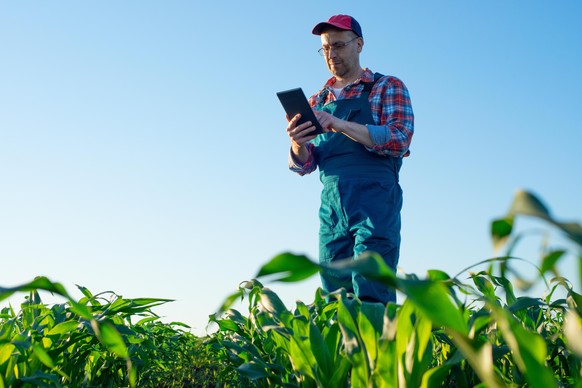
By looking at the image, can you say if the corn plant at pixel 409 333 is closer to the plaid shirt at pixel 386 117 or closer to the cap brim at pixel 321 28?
the plaid shirt at pixel 386 117

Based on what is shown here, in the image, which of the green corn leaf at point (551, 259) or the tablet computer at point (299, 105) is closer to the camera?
the green corn leaf at point (551, 259)

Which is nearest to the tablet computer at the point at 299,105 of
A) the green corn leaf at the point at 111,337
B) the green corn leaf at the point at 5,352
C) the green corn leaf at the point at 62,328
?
the green corn leaf at the point at 62,328

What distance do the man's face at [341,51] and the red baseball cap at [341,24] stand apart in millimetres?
28

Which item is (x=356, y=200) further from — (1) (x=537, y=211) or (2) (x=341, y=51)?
(1) (x=537, y=211)

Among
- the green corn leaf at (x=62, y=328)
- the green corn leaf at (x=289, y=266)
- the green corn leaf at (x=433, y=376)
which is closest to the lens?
the green corn leaf at (x=289, y=266)

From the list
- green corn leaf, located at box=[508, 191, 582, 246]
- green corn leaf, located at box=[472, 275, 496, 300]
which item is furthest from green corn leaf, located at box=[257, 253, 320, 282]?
green corn leaf, located at box=[472, 275, 496, 300]

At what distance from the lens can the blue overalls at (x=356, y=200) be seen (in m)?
3.20

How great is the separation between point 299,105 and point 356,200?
0.53m

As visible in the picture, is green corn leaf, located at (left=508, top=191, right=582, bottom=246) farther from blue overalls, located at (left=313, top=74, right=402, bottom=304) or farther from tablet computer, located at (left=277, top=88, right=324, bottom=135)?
tablet computer, located at (left=277, top=88, right=324, bottom=135)

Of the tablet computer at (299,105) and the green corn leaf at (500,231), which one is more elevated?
the tablet computer at (299,105)

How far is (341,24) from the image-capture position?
351 cm

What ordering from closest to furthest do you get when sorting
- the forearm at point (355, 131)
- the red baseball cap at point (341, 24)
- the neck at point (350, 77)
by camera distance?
1. the forearm at point (355, 131)
2. the red baseball cap at point (341, 24)
3. the neck at point (350, 77)

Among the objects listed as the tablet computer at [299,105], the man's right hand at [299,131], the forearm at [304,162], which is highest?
the tablet computer at [299,105]

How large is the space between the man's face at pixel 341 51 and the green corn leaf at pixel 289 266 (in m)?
2.93
